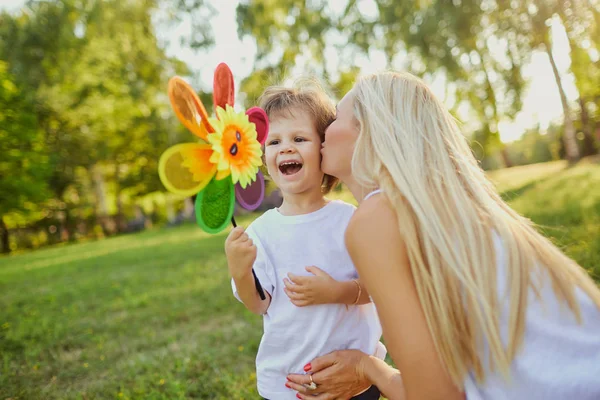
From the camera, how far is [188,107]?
57.2 inches

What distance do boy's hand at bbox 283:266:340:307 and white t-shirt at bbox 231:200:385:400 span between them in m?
0.07

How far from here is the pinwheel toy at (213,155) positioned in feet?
4.58

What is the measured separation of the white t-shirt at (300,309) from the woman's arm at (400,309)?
475 millimetres

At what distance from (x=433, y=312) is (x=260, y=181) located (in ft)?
2.57

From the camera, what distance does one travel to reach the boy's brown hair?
1.80m

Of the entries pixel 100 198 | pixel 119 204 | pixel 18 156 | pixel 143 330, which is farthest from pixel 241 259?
pixel 119 204

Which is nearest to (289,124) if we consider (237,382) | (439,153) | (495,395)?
(439,153)

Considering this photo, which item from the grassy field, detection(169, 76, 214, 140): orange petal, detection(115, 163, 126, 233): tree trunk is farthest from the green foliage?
detection(169, 76, 214, 140): orange petal

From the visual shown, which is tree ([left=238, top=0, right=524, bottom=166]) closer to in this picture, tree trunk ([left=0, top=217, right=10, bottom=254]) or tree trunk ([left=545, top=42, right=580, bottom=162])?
tree trunk ([left=545, top=42, right=580, bottom=162])

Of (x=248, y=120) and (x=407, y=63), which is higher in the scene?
(x=407, y=63)

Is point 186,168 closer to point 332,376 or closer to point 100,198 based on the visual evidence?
point 332,376

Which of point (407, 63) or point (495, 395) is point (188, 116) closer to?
point (495, 395)

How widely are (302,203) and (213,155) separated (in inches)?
19.6

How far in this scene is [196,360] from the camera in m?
3.12
